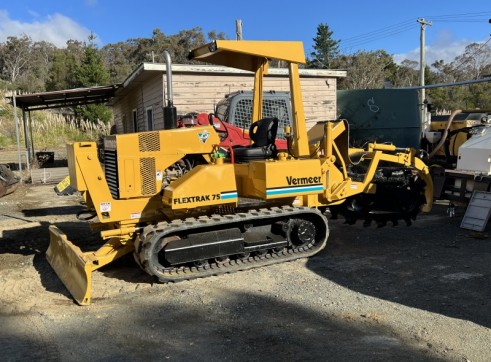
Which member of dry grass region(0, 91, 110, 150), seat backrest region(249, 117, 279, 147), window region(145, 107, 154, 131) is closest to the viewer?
seat backrest region(249, 117, 279, 147)

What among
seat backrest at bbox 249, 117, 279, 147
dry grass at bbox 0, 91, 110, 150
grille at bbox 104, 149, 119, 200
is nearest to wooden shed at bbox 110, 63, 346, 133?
seat backrest at bbox 249, 117, 279, 147

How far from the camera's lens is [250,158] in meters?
5.78

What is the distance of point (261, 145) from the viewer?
19.5ft

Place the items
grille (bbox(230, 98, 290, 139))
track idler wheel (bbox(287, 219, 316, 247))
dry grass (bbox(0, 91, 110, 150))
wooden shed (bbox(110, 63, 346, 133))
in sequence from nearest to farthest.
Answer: track idler wheel (bbox(287, 219, 316, 247)), grille (bbox(230, 98, 290, 139)), wooden shed (bbox(110, 63, 346, 133)), dry grass (bbox(0, 91, 110, 150))

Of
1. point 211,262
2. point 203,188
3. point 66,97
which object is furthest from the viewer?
point 66,97

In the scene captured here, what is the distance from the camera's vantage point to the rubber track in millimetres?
4918

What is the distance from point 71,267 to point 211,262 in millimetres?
1511

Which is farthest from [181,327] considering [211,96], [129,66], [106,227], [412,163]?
[129,66]

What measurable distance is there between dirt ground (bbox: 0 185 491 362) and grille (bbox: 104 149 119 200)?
1.00m

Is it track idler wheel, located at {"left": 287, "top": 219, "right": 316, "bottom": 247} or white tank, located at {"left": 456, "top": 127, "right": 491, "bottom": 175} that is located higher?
white tank, located at {"left": 456, "top": 127, "right": 491, "bottom": 175}

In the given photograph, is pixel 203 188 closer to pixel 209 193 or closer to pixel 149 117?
pixel 209 193

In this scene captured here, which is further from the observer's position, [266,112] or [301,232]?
[266,112]

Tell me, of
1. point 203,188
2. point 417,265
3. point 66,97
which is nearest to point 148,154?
point 203,188

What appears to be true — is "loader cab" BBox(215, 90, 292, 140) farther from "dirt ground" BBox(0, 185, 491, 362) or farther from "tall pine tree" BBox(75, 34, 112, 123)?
"tall pine tree" BBox(75, 34, 112, 123)
